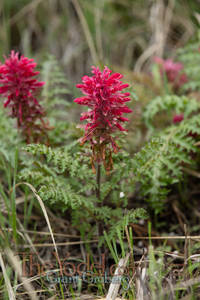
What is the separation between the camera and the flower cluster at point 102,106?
186 cm

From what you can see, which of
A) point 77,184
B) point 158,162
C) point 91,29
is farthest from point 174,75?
point 77,184

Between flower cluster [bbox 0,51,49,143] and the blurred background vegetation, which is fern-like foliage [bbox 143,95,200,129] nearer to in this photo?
flower cluster [bbox 0,51,49,143]

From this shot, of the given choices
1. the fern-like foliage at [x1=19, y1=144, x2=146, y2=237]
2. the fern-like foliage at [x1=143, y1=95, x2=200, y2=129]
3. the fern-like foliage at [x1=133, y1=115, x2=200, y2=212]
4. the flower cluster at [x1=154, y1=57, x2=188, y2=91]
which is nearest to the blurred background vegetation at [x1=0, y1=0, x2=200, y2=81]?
the flower cluster at [x1=154, y1=57, x2=188, y2=91]

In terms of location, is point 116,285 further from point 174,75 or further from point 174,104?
point 174,75

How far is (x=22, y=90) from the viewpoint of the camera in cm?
232

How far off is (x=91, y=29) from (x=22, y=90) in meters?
3.12

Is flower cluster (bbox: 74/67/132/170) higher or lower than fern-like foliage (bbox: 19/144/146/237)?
higher

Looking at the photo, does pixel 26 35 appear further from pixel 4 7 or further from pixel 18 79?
pixel 18 79

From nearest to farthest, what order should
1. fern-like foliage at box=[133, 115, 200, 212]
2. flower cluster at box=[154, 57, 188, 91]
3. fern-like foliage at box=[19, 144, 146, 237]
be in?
fern-like foliage at box=[19, 144, 146, 237] < fern-like foliage at box=[133, 115, 200, 212] < flower cluster at box=[154, 57, 188, 91]

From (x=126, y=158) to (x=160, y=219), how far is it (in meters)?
0.93

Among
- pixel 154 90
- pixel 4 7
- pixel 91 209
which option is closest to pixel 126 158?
pixel 91 209

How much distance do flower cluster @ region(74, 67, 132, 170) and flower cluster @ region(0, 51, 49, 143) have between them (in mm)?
591

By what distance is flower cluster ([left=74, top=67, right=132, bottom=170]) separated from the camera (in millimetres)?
1859

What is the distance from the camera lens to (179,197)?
2.95m
